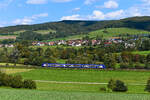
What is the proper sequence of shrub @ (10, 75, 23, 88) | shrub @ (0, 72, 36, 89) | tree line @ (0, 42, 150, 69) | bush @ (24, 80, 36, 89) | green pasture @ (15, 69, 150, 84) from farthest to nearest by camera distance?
tree line @ (0, 42, 150, 69), green pasture @ (15, 69, 150, 84), shrub @ (10, 75, 23, 88), shrub @ (0, 72, 36, 89), bush @ (24, 80, 36, 89)

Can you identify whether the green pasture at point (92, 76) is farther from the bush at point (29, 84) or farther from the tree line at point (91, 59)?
the bush at point (29, 84)

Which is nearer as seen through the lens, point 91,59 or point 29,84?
point 29,84

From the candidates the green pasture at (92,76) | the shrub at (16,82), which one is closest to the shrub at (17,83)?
the shrub at (16,82)

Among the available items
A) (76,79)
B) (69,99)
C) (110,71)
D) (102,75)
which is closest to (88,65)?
(110,71)

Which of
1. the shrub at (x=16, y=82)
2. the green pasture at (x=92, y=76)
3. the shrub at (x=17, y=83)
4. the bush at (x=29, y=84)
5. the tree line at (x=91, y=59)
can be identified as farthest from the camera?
the tree line at (x=91, y=59)

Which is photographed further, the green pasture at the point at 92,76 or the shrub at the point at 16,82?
the green pasture at the point at 92,76

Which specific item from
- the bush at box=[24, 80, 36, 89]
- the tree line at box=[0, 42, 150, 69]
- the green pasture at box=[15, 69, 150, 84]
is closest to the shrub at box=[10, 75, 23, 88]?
the bush at box=[24, 80, 36, 89]

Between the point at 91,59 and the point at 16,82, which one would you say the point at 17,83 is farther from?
the point at 91,59

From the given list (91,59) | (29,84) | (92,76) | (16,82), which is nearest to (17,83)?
(16,82)

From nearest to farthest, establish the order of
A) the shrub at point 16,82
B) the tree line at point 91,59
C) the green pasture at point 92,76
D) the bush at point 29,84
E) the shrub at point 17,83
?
the bush at point 29,84
the shrub at point 16,82
the shrub at point 17,83
the green pasture at point 92,76
the tree line at point 91,59

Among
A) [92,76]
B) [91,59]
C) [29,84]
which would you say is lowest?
[92,76]

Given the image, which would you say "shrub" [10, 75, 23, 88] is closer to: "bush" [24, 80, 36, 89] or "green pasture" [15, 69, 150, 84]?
"bush" [24, 80, 36, 89]

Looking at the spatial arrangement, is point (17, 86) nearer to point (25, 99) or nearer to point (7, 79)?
point (7, 79)

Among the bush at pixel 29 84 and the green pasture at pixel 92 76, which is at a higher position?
the bush at pixel 29 84
